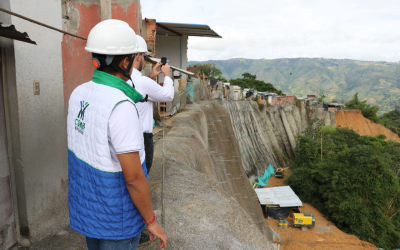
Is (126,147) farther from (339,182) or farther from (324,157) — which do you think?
(324,157)

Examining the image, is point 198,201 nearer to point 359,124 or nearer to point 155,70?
point 155,70

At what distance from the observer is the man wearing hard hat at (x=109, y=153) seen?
5.30 ft

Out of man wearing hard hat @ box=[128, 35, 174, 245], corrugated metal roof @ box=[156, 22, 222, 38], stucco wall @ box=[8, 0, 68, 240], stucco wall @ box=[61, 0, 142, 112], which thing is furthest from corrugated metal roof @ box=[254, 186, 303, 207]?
man wearing hard hat @ box=[128, 35, 174, 245]

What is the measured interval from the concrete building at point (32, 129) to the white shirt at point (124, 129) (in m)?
2.14

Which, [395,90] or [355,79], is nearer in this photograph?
[395,90]

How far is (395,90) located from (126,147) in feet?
585

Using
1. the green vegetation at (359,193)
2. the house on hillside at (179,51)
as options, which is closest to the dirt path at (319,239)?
the green vegetation at (359,193)

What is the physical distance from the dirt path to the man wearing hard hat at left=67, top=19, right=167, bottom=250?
12.3 meters

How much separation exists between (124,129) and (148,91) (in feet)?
5.13

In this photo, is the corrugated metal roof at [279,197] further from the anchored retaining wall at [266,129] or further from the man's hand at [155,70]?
the man's hand at [155,70]

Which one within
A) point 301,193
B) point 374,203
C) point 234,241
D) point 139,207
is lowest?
point 301,193

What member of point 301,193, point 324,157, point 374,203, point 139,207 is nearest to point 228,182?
point 139,207

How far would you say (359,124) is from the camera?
3644 cm

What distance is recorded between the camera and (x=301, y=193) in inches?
802
